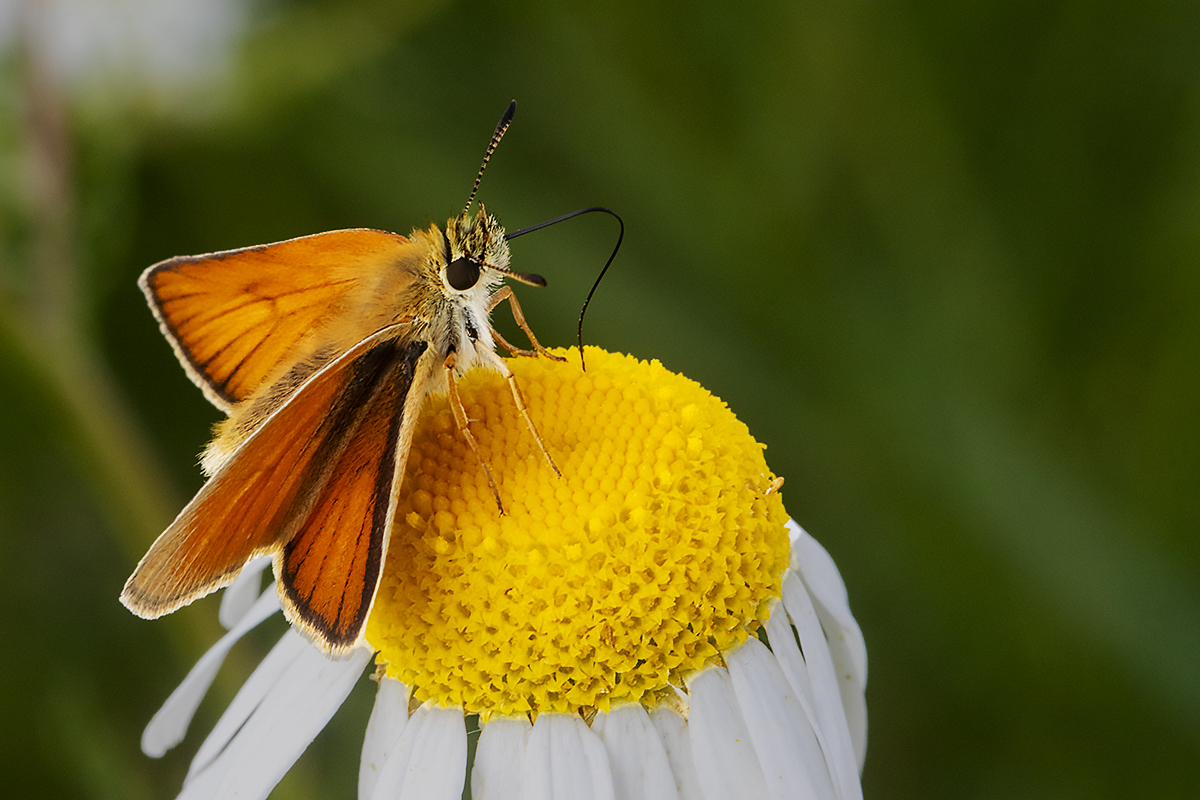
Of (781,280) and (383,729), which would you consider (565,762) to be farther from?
(781,280)

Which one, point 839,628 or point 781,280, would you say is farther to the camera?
point 781,280

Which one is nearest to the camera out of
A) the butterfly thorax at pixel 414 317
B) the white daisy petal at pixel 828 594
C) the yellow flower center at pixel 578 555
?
the yellow flower center at pixel 578 555

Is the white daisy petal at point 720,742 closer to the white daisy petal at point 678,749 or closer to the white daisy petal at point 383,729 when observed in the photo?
the white daisy petal at point 678,749

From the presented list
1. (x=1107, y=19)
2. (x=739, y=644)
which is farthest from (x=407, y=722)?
(x=1107, y=19)

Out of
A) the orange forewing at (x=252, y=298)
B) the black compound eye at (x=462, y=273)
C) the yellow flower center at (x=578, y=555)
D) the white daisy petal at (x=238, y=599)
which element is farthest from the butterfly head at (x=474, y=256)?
the white daisy petal at (x=238, y=599)

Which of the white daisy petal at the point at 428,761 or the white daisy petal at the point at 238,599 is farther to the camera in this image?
the white daisy petal at the point at 238,599

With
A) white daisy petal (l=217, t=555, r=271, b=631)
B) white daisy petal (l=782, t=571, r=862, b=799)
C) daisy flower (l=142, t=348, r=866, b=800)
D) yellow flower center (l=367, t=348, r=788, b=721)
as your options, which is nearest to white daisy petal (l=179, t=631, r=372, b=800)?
daisy flower (l=142, t=348, r=866, b=800)

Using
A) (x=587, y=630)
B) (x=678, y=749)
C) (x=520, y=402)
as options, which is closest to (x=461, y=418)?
(x=520, y=402)
